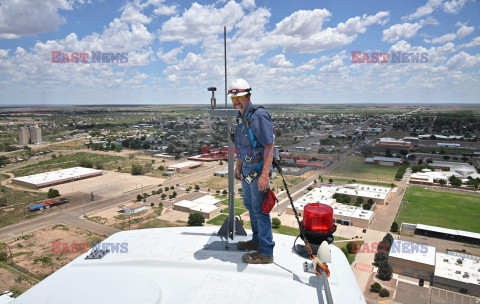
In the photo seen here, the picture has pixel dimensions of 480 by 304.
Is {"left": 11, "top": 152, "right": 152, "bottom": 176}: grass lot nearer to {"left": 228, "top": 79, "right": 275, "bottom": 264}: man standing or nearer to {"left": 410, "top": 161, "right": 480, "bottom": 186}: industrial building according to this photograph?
{"left": 410, "top": 161, "right": 480, "bottom": 186}: industrial building

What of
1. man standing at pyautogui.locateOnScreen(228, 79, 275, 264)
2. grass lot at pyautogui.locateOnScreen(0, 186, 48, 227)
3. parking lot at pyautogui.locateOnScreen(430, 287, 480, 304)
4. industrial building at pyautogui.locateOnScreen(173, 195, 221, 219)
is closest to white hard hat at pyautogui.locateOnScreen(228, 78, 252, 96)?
man standing at pyautogui.locateOnScreen(228, 79, 275, 264)

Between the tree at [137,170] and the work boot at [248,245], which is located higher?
the work boot at [248,245]

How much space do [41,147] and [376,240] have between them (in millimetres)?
84353

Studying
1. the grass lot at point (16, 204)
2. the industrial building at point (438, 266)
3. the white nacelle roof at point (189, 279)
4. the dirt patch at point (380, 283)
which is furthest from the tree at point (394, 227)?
the grass lot at point (16, 204)

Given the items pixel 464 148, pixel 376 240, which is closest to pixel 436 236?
pixel 376 240

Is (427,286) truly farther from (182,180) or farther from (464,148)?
(464,148)

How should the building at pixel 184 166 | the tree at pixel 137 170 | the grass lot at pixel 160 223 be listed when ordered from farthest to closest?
the building at pixel 184 166
the tree at pixel 137 170
the grass lot at pixel 160 223

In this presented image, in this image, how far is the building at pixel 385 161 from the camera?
56.2 m

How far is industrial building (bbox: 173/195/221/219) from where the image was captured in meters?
31.4

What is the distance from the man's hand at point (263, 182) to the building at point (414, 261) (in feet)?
73.2

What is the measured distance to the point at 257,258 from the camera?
3.83 metres

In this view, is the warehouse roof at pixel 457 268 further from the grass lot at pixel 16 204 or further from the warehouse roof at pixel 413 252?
the grass lot at pixel 16 204

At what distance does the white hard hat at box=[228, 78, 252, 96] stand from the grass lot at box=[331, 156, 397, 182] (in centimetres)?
4861

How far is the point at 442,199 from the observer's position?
121ft
